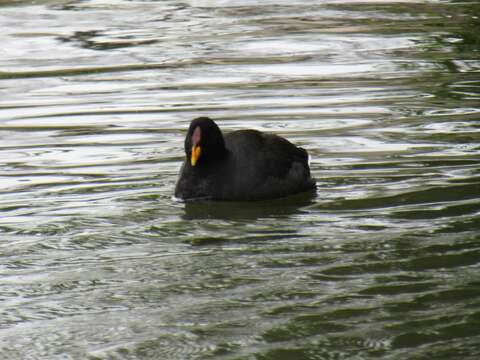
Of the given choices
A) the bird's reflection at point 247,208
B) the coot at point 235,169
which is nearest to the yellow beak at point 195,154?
the coot at point 235,169

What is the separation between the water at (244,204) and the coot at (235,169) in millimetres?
171

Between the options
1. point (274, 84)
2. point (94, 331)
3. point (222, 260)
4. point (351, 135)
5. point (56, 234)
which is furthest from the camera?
point (274, 84)

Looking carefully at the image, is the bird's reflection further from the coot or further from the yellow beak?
the yellow beak

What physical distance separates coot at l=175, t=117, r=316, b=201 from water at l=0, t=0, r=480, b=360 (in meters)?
0.17

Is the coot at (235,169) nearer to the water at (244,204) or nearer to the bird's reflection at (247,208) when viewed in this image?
the bird's reflection at (247,208)

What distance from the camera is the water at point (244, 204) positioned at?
21.2 feet

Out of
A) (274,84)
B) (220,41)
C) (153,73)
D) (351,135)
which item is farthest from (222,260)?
(220,41)

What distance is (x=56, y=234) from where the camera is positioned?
870 cm

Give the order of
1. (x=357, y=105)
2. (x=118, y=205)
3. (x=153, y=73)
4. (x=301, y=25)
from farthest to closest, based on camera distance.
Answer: (x=301, y=25) < (x=153, y=73) < (x=357, y=105) < (x=118, y=205)

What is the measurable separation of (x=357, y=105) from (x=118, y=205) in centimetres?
439

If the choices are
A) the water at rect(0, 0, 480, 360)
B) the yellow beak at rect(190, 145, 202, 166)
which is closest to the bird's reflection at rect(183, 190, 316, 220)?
the water at rect(0, 0, 480, 360)

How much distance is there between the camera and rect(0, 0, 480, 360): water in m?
6.47

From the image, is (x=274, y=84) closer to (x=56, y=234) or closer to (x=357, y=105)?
(x=357, y=105)

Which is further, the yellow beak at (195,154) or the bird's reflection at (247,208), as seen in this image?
the yellow beak at (195,154)
